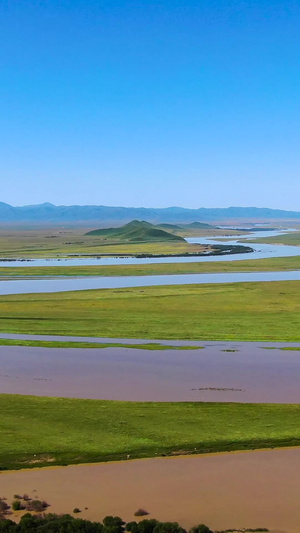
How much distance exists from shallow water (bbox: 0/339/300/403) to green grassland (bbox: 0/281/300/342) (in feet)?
15.7

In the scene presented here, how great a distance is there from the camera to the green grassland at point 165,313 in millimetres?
41281

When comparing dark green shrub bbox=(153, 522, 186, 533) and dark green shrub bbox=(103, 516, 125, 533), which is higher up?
dark green shrub bbox=(153, 522, 186, 533)

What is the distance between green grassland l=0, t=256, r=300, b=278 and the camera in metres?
81.0

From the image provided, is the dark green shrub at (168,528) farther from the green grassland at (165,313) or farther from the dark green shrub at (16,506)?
the green grassland at (165,313)

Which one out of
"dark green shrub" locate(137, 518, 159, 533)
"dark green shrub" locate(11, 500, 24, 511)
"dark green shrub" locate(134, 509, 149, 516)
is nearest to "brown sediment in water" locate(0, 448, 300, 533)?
"dark green shrub" locate(134, 509, 149, 516)

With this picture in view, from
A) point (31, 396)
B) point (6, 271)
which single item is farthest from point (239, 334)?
point (6, 271)

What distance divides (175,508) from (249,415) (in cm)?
795

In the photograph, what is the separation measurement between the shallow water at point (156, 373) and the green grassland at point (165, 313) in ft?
15.7

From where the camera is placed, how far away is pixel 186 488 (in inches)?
676

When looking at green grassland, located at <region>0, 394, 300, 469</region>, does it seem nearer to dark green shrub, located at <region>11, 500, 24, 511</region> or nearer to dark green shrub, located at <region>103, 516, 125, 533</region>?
dark green shrub, located at <region>11, 500, 24, 511</region>

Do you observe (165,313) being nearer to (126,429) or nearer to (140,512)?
(126,429)

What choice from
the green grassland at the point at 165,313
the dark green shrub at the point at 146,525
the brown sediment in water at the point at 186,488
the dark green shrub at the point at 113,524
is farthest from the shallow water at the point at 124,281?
the dark green shrub at the point at 146,525

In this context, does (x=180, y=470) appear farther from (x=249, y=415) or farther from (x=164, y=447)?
(x=249, y=415)

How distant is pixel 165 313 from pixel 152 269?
125 ft
